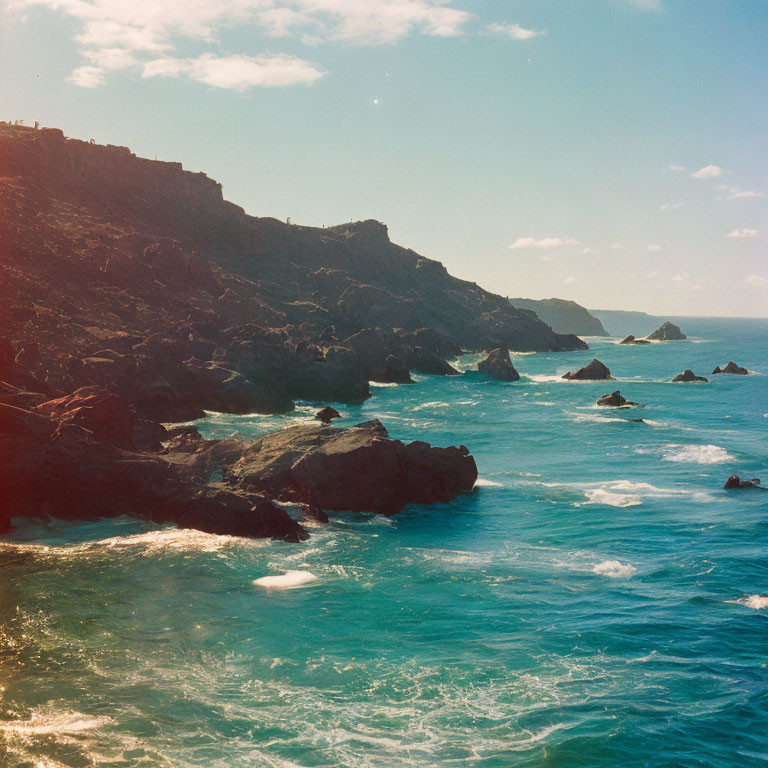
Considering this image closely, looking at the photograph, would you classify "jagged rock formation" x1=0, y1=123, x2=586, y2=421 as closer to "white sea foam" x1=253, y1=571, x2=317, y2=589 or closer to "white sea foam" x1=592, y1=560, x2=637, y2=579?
"white sea foam" x1=253, y1=571, x2=317, y2=589

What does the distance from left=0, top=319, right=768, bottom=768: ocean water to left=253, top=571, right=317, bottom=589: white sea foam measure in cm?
10

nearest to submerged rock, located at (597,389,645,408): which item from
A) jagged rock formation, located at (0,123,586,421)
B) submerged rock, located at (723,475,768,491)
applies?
jagged rock formation, located at (0,123,586,421)

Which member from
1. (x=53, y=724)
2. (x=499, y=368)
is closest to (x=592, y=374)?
(x=499, y=368)

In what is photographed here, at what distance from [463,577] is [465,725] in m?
11.6

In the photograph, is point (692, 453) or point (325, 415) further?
point (325, 415)

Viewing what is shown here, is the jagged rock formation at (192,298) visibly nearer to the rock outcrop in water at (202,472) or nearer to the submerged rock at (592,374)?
the rock outcrop in water at (202,472)

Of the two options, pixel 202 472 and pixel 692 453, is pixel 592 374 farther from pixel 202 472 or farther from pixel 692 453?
pixel 202 472

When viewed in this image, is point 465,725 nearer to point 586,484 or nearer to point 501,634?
point 501,634

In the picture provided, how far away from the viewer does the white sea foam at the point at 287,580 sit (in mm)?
29297

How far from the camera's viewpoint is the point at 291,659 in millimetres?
23422

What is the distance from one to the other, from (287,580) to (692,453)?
131 ft

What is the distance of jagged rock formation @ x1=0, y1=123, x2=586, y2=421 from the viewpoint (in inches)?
2707

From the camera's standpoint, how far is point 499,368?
385 feet

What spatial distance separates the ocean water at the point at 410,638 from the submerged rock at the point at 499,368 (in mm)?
70671
